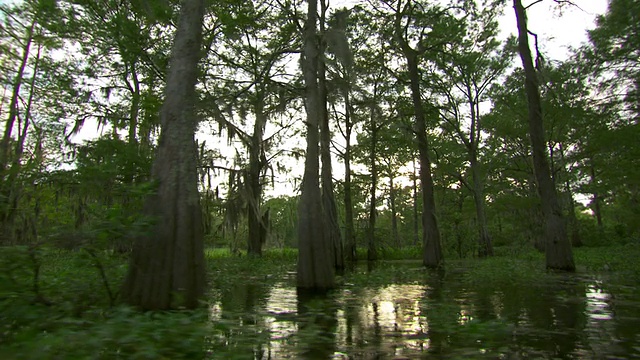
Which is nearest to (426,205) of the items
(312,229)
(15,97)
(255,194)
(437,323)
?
(312,229)

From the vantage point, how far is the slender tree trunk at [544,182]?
1269cm

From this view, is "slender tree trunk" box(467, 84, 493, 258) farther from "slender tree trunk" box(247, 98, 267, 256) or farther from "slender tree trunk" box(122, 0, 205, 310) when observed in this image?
"slender tree trunk" box(122, 0, 205, 310)

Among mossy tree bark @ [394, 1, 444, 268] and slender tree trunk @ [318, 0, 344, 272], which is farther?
mossy tree bark @ [394, 1, 444, 268]

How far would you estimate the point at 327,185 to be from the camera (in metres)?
15.6

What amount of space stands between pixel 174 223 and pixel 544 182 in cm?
1224

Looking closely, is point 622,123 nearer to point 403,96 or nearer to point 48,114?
point 403,96

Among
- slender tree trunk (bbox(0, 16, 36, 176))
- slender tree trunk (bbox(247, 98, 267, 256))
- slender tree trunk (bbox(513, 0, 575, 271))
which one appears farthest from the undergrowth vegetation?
slender tree trunk (bbox(247, 98, 267, 256))

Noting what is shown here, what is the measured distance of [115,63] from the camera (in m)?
18.6

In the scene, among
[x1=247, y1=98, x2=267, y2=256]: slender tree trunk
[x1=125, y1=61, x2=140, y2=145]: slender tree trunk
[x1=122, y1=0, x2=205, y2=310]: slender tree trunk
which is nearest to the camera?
[x1=122, y1=0, x2=205, y2=310]: slender tree trunk

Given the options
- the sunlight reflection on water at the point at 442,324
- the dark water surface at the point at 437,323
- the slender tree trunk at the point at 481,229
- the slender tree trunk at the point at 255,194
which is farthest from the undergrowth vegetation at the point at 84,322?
the slender tree trunk at the point at 481,229

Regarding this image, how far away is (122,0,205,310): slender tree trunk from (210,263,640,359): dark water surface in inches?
32.8

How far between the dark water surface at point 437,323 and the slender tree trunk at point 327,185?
5.67m

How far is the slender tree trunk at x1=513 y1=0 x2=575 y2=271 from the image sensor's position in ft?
41.6

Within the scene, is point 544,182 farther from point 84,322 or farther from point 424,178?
point 84,322
